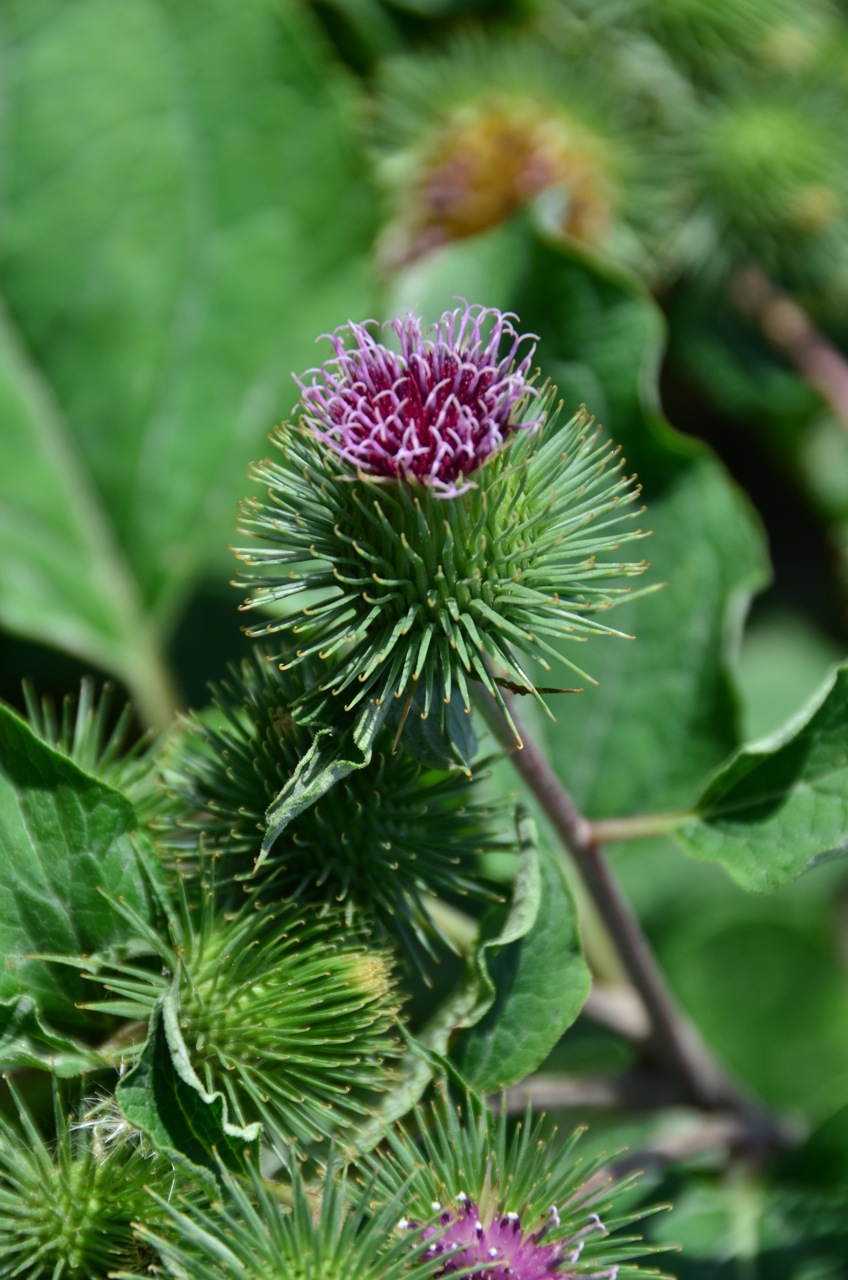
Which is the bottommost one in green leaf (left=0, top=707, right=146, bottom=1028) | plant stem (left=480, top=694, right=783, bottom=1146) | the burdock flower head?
plant stem (left=480, top=694, right=783, bottom=1146)

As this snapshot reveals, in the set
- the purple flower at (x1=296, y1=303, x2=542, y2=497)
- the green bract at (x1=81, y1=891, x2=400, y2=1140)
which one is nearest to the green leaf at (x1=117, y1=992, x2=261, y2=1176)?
the green bract at (x1=81, y1=891, x2=400, y2=1140)

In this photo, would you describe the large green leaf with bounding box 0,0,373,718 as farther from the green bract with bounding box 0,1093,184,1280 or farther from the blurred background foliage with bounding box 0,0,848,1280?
the green bract with bounding box 0,1093,184,1280

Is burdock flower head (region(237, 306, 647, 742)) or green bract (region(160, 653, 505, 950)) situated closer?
burdock flower head (region(237, 306, 647, 742))

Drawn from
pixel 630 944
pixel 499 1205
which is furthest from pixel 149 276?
pixel 499 1205

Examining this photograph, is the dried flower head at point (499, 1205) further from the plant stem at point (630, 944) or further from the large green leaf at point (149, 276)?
the large green leaf at point (149, 276)

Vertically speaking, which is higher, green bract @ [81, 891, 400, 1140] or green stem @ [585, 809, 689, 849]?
green bract @ [81, 891, 400, 1140]

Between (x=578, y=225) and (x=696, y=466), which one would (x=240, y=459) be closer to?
(x=578, y=225)

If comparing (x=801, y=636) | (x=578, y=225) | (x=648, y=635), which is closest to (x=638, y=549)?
(x=648, y=635)

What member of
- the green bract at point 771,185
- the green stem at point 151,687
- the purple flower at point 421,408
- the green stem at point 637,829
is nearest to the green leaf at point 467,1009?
the green stem at point 637,829
